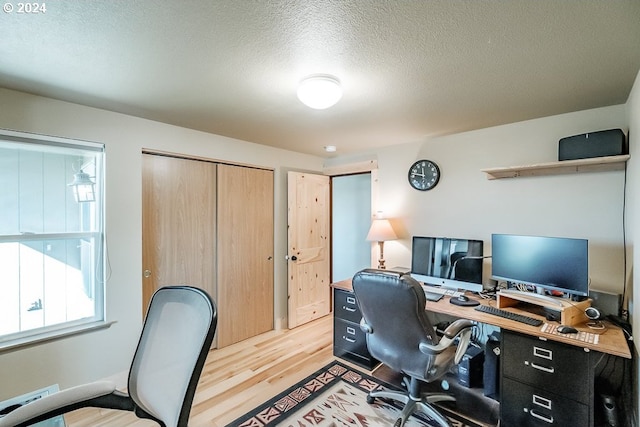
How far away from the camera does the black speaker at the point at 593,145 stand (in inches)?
76.4

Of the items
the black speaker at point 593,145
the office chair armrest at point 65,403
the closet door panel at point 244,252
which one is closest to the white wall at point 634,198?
the black speaker at point 593,145

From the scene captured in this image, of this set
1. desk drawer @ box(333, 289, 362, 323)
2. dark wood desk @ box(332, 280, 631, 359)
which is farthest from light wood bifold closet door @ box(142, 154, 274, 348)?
dark wood desk @ box(332, 280, 631, 359)

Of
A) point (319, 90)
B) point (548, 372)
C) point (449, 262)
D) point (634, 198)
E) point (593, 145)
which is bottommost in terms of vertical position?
point (548, 372)

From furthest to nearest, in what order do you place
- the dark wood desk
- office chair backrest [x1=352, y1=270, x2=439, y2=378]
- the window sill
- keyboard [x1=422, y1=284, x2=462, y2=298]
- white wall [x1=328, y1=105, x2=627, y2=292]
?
keyboard [x1=422, y1=284, x2=462, y2=298]
white wall [x1=328, y1=105, x2=627, y2=292]
the window sill
office chair backrest [x1=352, y1=270, x2=439, y2=378]
the dark wood desk

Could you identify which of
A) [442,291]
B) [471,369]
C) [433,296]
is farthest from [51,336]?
[471,369]

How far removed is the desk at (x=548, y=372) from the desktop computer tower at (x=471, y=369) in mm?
494

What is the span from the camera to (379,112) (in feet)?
7.59

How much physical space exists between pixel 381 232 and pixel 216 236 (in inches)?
71.1

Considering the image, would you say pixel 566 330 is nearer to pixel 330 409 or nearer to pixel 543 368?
pixel 543 368

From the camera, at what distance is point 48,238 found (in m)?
2.13

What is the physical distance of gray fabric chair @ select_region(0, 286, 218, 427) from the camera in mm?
1031

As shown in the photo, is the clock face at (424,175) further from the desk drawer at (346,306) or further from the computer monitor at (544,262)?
the desk drawer at (346,306)

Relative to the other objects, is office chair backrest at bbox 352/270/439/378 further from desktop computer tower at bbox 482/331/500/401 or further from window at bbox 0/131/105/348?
window at bbox 0/131/105/348

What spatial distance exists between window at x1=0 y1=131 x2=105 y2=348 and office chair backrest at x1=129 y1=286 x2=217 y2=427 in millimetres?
1412
